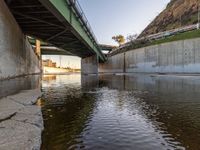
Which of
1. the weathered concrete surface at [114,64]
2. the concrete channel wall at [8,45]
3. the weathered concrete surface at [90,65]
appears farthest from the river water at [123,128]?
the weathered concrete surface at [114,64]

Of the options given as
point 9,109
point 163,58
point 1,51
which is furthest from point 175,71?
point 9,109

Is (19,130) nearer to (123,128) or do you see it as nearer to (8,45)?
(123,128)

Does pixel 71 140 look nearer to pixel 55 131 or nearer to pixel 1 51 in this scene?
pixel 55 131

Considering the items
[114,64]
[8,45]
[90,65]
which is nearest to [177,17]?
[114,64]

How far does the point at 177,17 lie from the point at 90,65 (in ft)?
184

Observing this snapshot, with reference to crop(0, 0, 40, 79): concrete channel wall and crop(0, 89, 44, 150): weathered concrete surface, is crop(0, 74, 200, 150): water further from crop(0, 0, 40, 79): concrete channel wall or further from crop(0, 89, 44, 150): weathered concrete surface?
crop(0, 0, 40, 79): concrete channel wall

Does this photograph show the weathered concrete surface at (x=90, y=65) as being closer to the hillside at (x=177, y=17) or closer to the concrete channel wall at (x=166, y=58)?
the concrete channel wall at (x=166, y=58)

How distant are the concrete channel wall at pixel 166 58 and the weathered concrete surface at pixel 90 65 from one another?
1274 cm

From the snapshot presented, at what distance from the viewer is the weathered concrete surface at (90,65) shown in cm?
9331

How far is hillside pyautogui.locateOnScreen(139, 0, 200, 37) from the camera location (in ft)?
367

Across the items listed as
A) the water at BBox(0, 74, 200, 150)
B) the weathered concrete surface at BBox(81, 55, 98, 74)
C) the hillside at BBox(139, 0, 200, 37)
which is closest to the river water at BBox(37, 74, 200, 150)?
the water at BBox(0, 74, 200, 150)

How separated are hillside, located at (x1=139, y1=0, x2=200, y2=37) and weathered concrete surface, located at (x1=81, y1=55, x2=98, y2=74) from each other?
A: 43.2 metres

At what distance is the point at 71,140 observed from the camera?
8.91m

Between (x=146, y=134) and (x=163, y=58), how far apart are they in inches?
2494
